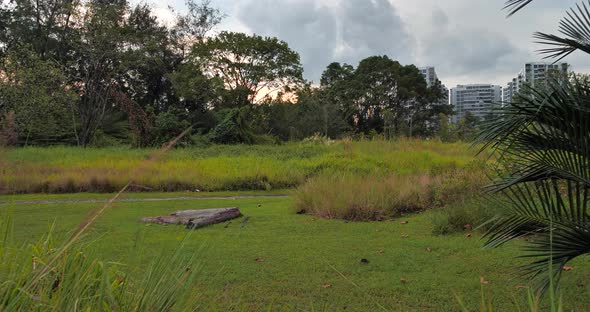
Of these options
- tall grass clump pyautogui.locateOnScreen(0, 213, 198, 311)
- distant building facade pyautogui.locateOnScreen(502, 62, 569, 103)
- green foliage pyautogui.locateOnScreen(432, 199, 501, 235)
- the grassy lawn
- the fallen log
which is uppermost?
distant building facade pyautogui.locateOnScreen(502, 62, 569, 103)

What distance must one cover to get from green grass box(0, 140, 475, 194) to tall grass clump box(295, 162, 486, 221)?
3960 millimetres

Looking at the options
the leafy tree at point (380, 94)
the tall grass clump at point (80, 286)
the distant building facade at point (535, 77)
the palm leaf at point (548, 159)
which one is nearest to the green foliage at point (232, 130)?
the distant building facade at point (535, 77)

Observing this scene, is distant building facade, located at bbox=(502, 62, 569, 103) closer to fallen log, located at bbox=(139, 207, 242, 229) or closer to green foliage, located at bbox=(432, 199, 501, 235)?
green foliage, located at bbox=(432, 199, 501, 235)

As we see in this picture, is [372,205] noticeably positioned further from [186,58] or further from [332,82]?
[332,82]

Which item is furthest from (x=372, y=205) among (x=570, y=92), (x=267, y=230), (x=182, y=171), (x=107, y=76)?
(x=107, y=76)

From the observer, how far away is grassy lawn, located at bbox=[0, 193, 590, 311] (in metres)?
4.13

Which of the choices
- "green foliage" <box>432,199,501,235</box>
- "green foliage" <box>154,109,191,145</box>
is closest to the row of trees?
"green foliage" <box>154,109,191,145</box>

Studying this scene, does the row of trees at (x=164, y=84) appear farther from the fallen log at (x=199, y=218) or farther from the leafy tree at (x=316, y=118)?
the fallen log at (x=199, y=218)

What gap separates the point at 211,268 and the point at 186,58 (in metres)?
36.0

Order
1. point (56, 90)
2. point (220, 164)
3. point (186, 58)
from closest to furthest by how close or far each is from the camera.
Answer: point (220, 164), point (56, 90), point (186, 58)

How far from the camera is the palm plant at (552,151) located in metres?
3.47

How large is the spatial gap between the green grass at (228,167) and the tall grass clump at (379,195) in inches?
156

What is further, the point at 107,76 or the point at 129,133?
the point at 129,133

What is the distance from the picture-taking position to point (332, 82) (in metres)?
54.9
